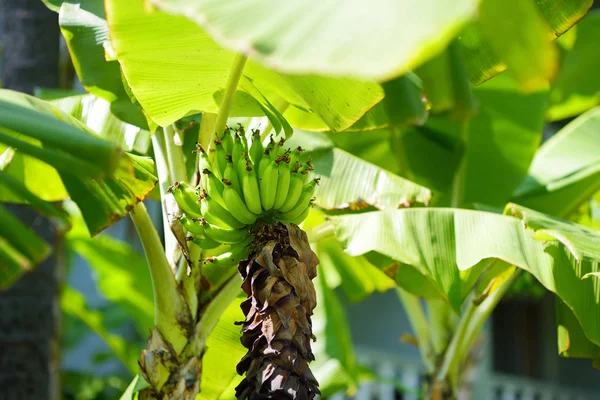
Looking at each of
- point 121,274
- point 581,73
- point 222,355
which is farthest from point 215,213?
point 121,274

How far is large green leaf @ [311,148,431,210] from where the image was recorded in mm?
2092

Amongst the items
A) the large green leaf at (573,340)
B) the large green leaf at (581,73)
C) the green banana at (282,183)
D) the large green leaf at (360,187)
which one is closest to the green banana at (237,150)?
the green banana at (282,183)

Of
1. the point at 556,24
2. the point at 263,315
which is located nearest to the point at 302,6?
the point at 263,315

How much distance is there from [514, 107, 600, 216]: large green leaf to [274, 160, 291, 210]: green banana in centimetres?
128

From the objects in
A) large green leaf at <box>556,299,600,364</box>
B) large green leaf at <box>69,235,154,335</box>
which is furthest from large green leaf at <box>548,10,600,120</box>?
large green leaf at <box>69,235,154,335</box>

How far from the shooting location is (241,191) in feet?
5.27

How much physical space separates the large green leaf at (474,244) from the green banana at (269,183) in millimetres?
325

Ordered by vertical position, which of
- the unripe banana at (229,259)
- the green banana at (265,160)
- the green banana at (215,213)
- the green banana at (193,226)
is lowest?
the unripe banana at (229,259)

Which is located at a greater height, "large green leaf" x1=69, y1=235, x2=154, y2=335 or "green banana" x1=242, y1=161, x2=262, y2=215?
"large green leaf" x1=69, y1=235, x2=154, y2=335

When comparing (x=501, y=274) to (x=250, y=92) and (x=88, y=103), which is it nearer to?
(x=250, y=92)

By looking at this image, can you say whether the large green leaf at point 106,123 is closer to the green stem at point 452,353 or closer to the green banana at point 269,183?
the green banana at point 269,183

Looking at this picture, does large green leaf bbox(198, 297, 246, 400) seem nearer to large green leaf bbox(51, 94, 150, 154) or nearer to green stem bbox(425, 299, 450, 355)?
large green leaf bbox(51, 94, 150, 154)

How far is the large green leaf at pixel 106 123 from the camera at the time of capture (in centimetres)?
221

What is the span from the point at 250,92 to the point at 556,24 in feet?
2.60
